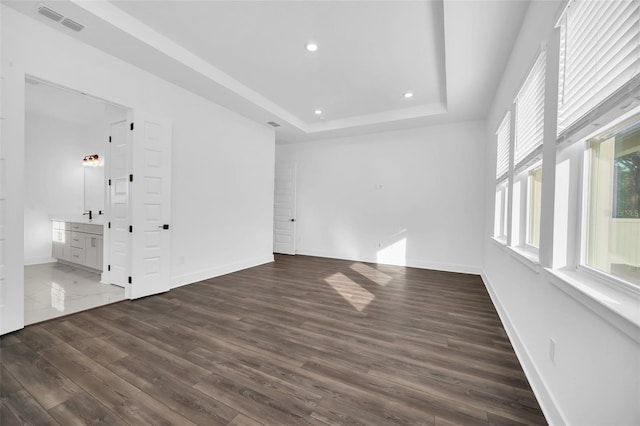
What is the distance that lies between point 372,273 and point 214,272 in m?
2.93

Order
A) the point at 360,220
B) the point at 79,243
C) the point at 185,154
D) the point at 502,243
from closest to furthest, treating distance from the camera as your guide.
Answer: the point at 502,243, the point at 185,154, the point at 79,243, the point at 360,220

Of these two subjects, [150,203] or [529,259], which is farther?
[150,203]

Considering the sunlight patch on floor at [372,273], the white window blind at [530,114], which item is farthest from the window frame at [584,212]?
the sunlight patch on floor at [372,273]

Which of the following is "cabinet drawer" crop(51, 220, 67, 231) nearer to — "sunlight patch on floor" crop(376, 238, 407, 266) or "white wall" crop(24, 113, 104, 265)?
"white wall" crop(24, 113, 104, 265)

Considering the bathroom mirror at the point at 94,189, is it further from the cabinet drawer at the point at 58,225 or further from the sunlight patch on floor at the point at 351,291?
the sunlight patch on floor at the point at 351,291

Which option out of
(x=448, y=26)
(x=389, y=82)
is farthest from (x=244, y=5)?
(x=389, y=82)

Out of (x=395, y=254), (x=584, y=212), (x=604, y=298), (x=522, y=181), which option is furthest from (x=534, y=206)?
(x=395, y=254)

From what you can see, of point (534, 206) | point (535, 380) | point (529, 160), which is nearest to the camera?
point (535, 380)

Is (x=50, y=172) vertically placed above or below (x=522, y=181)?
above

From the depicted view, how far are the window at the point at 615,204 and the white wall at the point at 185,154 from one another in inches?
175

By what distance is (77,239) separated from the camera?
4914mm

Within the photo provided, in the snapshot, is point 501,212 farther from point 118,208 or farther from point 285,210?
point 118,208

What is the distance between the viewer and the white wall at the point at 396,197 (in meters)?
5.30

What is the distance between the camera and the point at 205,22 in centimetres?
283
